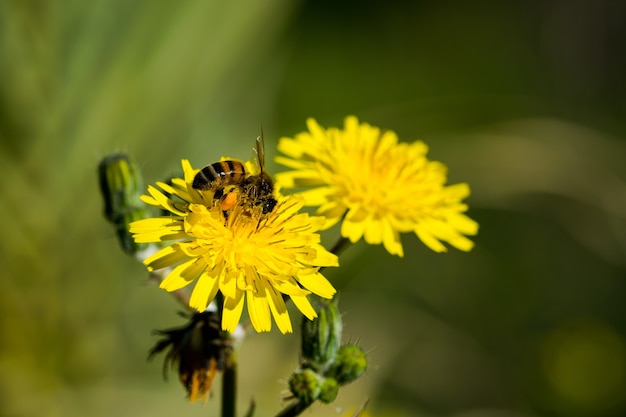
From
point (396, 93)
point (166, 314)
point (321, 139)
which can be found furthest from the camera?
point (396, 93)

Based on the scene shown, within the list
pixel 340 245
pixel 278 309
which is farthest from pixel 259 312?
pixel 340 245

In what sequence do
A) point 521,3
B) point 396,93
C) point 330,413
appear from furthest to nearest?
point 521,3 → point 396,93 → point 330,413

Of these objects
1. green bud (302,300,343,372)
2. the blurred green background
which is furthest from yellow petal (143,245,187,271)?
the blurred green background

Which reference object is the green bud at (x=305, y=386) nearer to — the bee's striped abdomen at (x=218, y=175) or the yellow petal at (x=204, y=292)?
the yellow petal at (x=204, y=292)

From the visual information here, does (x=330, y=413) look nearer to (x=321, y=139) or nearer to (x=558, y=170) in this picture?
(x=321, y=139)

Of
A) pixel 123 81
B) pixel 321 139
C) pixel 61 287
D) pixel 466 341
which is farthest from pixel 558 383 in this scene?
pixel 123 81

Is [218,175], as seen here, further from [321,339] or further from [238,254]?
[321,339]
